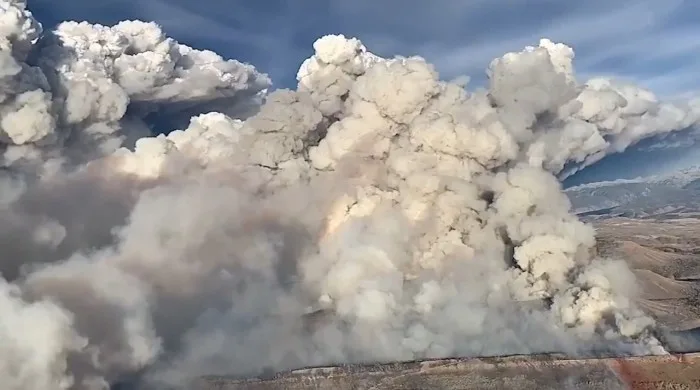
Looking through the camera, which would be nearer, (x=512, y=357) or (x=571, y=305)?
(x=512, y=357)

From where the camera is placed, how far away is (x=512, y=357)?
54.2m

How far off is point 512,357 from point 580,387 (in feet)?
16.8

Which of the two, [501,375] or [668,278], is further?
[668,278]

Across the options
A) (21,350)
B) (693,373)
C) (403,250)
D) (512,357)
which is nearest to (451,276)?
(403,250)

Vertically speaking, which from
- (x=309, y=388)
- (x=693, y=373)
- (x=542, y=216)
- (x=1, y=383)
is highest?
(x=542, y=216)

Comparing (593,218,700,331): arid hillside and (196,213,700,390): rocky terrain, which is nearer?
(196,213,700,390): rocky terrain

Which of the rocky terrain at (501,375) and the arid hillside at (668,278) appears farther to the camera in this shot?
the arid hillside at (668,278)

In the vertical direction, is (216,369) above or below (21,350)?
below

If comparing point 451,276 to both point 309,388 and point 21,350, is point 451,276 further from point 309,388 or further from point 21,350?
point 21,350

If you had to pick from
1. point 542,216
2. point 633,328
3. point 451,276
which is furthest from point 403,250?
point 633,328

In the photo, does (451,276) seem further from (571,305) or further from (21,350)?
(21,350)

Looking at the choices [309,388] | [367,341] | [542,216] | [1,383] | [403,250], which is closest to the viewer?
[1,383]

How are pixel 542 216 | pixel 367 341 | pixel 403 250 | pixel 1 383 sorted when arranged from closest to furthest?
pixel 1 383 < pixel 367 341 < pixel 542 216 < pixel 403 250

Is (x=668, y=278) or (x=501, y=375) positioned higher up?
(x=501, y=375)
